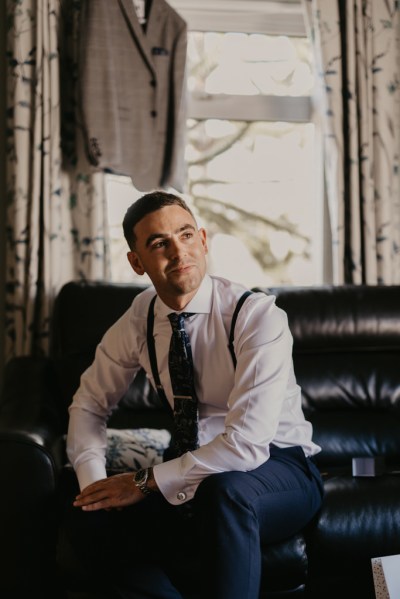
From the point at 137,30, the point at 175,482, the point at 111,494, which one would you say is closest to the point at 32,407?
Result: the point at 111,494

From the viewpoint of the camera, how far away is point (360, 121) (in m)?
2.93

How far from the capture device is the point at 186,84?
2924 millimetres

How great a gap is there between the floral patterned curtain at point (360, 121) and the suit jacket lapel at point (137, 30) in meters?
0.66

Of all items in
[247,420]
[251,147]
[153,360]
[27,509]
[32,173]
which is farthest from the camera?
[251,147]

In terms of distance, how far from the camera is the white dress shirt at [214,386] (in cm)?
164

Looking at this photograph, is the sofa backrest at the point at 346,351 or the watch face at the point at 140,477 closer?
the watch face at the point at 140,477

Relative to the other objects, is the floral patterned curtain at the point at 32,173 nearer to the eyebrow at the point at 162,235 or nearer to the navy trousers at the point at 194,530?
the eyebrow at the point at 162,235

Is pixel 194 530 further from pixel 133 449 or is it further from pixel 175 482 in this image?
pixel 133 449

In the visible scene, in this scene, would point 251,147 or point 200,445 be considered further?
point 251,147

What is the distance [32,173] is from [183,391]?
130 centimetres

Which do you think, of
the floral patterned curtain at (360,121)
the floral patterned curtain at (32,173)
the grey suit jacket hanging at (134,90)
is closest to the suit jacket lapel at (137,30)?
the grey suit jacket hanging at (134,90)

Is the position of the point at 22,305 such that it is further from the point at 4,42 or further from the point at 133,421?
the point at 4,42

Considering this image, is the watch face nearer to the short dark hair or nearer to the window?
the short dark hair

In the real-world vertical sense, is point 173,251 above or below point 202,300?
above
